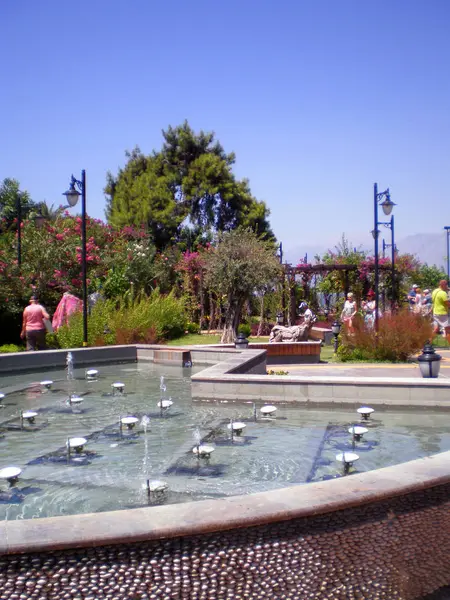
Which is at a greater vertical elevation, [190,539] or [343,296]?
[343,296]

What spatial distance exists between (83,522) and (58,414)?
5881mm

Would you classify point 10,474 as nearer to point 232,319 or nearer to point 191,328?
point 232,319

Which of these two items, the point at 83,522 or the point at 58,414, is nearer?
the point at 83,522

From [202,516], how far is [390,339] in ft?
35.5

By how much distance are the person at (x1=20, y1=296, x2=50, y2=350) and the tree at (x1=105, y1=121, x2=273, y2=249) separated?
22258 millimetres

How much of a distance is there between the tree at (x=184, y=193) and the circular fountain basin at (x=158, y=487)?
31576 millimetres

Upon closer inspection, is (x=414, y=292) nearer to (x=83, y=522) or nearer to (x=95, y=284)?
(x=95, y=284)

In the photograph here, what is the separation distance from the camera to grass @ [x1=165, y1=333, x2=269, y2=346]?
736 inches

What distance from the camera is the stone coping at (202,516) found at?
352 centimetres

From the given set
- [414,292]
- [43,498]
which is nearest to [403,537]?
[43,498]

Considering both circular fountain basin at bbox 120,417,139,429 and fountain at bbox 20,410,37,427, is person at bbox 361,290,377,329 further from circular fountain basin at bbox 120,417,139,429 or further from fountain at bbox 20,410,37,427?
fountain at bbox 20,410,37,427

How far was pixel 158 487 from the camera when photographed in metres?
5.55

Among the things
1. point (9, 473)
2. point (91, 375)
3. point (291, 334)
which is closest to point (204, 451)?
point (9, 473)

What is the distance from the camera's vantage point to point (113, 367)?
1457 cm
